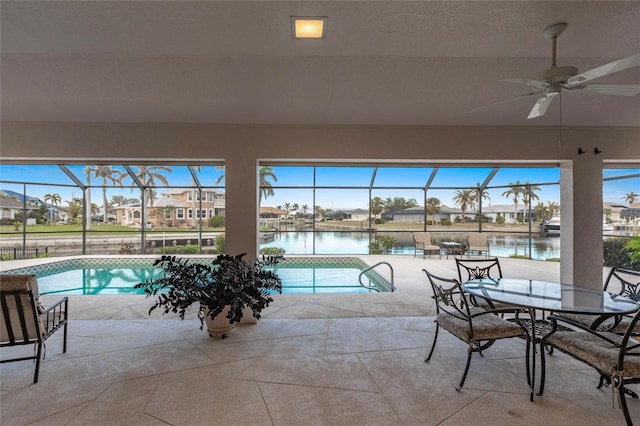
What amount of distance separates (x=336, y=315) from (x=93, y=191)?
312 inches

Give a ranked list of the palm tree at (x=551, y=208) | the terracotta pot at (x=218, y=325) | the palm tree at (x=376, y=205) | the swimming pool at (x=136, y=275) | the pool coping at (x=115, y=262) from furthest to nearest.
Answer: the palm tree at (x=376, y=205)
the palm tree at (x=551, y=208)
the pool coping at (x=115, y=262)
the swimming pool at (x=136, y=275)
the terracotta pot at (x=218, y=325)

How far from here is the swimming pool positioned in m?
6.30

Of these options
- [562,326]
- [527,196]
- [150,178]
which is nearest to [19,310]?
[562,326]

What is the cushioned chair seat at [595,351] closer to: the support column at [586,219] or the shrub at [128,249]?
the support column at [586,219]

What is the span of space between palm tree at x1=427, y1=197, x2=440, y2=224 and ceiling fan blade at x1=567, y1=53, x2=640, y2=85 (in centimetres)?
710

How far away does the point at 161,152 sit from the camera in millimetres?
3703

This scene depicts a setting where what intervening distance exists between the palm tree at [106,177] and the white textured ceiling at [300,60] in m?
5.46

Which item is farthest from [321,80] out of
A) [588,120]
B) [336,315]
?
[588,120]

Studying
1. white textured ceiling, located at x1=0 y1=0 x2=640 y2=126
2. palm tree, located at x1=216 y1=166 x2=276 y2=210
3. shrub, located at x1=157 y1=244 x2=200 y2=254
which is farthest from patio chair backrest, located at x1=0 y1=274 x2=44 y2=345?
shrub, located at x1=157 y1=244 x2=200 y2=254

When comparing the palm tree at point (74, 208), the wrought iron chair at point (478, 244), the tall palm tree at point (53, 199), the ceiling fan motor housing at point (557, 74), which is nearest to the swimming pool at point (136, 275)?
the palm tree at point (74, 208)

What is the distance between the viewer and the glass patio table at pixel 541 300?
2186 millimetres

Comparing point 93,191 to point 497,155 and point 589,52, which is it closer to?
point 497,155

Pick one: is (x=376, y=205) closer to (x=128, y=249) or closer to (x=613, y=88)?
(x=613, y=88)

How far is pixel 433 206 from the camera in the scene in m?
9.12
